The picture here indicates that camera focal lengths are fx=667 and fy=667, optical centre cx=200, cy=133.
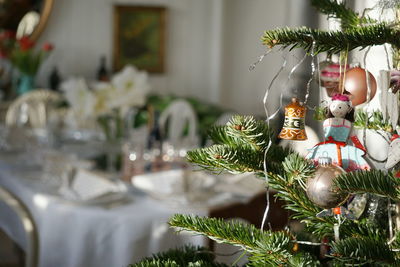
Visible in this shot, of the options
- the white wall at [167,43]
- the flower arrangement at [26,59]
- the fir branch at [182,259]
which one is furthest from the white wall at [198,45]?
the fir branch at [182,259]

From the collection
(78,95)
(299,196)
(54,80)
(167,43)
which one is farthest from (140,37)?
(299,196)

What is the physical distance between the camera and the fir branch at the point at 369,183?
73 centimetres

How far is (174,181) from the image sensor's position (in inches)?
84.1

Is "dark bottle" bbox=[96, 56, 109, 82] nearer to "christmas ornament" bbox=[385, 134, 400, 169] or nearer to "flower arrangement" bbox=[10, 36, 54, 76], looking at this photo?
"flower arrangement" bbox=[10, 36, 54, 76]

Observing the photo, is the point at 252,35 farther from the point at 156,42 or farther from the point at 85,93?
the point at 85,93

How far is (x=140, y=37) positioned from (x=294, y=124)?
5979 millimetres

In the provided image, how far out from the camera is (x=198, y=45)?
695 centimetres

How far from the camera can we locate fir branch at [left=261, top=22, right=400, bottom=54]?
762 millimetres

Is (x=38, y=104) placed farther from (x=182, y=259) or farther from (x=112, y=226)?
(x=182, y=259)

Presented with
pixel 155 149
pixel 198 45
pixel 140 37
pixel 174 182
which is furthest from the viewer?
pixel 198 45

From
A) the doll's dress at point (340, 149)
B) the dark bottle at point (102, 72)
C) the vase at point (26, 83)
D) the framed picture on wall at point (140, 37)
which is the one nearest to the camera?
the doll's dress at point (340, 149)

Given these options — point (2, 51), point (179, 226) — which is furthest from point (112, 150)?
point (2, 51)

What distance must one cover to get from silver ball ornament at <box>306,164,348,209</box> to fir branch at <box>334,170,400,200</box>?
16 mm

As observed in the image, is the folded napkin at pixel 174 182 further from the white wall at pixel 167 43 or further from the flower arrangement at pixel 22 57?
the white wall at pixel 167 43
